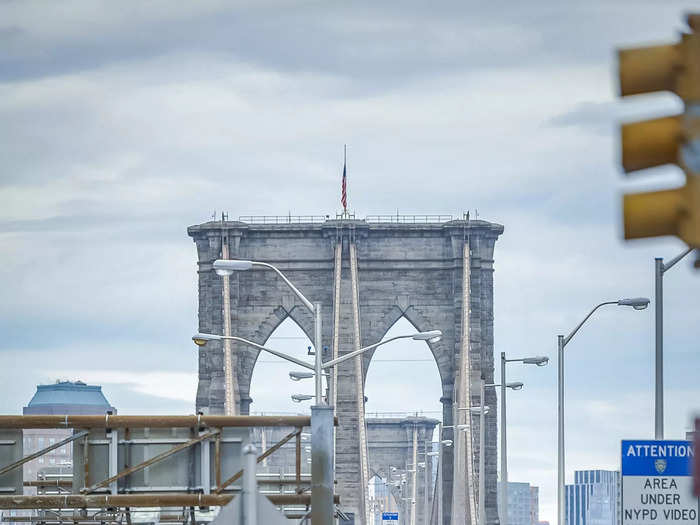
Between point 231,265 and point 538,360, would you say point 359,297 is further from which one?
point 231,265

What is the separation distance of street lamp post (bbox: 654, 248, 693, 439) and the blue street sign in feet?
26.5

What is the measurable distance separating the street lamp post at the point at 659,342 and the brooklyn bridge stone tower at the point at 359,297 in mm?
96456

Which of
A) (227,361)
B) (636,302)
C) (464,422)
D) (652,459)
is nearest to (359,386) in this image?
(464,422)

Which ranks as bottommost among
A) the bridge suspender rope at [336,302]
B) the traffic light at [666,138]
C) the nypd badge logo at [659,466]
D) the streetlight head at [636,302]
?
the nypd badge logo at [659,466]

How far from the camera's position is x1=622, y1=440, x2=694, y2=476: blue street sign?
26.6 metres

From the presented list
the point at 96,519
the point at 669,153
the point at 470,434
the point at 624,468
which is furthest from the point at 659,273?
the point at 470,434

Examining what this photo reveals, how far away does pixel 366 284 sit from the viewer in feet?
448

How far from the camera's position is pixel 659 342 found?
35.8m

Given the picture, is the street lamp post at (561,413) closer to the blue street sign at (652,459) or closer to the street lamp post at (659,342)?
the street lamp post at (659,342)

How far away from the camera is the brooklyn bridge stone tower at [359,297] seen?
133875 millimetres

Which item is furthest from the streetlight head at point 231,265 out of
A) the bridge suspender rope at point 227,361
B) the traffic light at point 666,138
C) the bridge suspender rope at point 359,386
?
the bridge suspender rope at point 359,386

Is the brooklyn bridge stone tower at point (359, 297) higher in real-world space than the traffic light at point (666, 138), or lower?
higher

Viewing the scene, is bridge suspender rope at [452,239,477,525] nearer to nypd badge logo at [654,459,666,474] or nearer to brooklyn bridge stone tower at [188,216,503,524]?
brooklyn bridge stone tower at [188,216,503,524]

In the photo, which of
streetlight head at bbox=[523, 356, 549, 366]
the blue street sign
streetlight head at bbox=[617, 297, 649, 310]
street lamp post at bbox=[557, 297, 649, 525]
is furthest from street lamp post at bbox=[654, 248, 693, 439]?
streetlight head at bbox=[523, 356, 549, 366]
